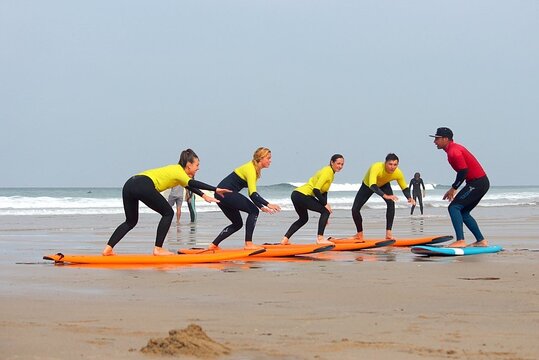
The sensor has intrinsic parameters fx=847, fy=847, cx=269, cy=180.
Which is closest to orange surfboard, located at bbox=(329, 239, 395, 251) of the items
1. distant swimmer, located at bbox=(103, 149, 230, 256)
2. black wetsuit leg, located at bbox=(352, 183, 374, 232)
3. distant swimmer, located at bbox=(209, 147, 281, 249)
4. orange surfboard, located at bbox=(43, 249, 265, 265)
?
black wetsuit leg, located at bbox=(352, 183, 374, 232)

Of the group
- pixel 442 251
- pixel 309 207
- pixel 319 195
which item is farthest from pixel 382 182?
pixel 442 251

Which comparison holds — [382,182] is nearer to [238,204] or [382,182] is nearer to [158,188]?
[238,204]

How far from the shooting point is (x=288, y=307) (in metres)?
6.53

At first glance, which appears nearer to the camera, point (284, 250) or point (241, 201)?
point (284, 250)

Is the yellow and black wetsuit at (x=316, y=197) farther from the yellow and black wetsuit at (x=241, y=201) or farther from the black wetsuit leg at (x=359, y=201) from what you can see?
the yellow and black wetsuit at (x=241, y=201)

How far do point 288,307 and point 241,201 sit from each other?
18.3ft

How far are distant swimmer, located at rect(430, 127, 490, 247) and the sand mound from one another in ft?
26.9

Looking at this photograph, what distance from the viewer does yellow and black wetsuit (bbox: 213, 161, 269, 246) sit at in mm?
12047

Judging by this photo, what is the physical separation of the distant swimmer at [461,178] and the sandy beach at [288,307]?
1201mm

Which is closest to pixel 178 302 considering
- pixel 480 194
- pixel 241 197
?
pixel 241 197

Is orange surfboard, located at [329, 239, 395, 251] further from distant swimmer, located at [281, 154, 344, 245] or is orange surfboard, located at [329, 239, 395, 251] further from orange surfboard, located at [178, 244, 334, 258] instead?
orange surfboard, located at [178, 244, 334, 258]

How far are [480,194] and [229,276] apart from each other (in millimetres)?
5132

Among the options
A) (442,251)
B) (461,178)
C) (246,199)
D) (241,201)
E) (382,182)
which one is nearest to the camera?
(442,251)

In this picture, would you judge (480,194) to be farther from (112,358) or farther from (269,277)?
(112,358)
